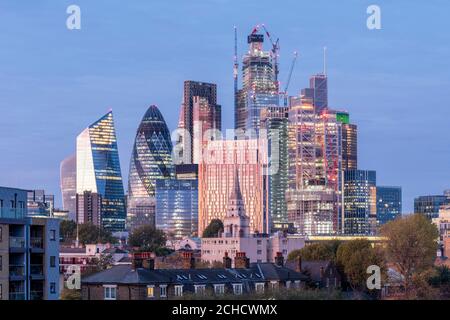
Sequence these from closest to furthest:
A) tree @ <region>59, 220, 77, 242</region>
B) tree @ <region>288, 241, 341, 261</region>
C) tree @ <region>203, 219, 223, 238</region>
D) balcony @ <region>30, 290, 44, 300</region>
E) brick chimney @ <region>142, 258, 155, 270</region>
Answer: balcony @ <region>30, 290, 44, 300</region> → brick chimney @ <region>142, 258, 155, 270</region> → tree @ <region>288, 241, 341, 261</region> → tree @ <region>59, 220, 77, 242</region> → tree @ <region>203, 219, 223, 238</region>

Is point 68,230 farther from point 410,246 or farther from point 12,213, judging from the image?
point 12,213

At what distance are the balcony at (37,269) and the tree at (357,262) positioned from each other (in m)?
33.0

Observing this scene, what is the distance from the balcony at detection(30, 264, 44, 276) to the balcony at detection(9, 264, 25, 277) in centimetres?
137

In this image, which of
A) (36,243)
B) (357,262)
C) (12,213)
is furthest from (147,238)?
(12,213)

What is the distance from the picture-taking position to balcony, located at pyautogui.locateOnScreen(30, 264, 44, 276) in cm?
3278

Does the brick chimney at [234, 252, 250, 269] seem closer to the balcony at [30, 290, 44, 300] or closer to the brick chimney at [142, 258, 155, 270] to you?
the brick chimney at [142, 258, 155, 270]

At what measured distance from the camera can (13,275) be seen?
99.0 ft

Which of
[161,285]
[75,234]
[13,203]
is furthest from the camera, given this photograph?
[75,234]

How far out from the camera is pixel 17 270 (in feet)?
102

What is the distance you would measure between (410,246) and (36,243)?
4139 cm

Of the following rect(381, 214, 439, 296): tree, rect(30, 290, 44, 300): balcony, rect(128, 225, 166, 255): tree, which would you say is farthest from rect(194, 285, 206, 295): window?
rect(128, 225, 166, 255): tree

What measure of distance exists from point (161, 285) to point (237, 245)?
90520 millimetres
